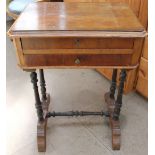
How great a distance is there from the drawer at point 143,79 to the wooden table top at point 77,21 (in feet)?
1.83

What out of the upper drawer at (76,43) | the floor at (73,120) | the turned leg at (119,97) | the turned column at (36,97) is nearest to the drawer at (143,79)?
the floor at (73,120)

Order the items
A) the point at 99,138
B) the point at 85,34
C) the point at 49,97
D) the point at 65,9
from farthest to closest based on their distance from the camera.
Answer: the point at 49,97 < the point at 99,138 < the point at 65,9 < the point at 85,34

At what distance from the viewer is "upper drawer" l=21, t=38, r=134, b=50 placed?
972 millimetres

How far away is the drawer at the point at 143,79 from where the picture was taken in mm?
1639

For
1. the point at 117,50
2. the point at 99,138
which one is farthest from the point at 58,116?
the point at 117,50

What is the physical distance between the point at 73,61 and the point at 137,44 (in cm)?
29

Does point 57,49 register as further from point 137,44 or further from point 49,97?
point 49,97

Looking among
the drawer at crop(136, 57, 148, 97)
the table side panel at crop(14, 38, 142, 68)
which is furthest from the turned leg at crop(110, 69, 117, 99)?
the table side panel at crop(14, 38, 142, 68)

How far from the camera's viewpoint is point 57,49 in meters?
0.99

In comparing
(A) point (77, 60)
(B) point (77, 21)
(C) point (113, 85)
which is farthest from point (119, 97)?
(B) point (77, 21)

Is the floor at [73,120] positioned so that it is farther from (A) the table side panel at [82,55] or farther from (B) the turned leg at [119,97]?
(A) the table side panel at [82,55]

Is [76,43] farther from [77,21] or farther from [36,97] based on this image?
[36,97]

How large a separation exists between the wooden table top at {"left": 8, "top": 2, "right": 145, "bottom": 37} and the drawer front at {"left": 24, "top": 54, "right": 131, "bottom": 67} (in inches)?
4.6

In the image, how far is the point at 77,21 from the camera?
103 cm
